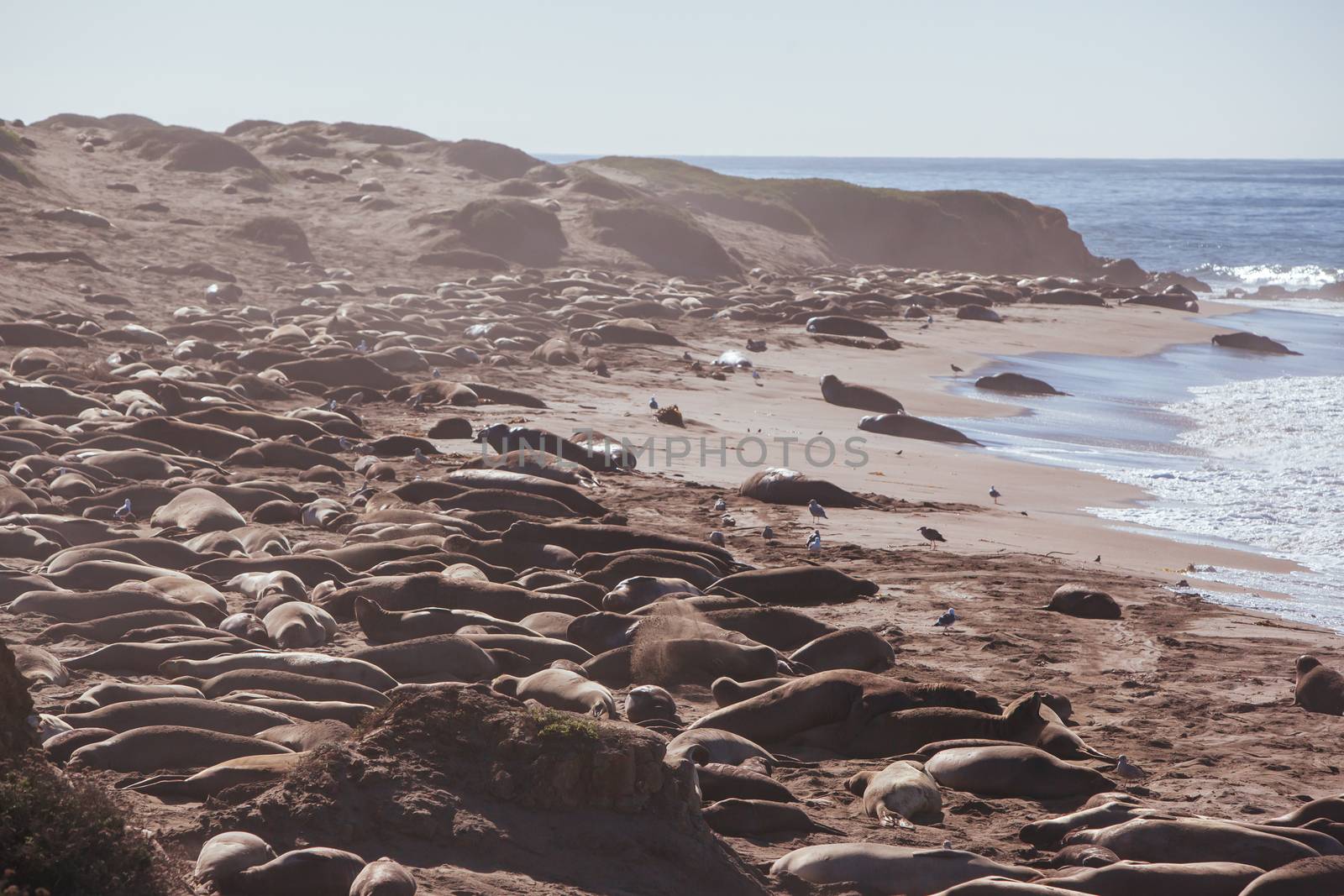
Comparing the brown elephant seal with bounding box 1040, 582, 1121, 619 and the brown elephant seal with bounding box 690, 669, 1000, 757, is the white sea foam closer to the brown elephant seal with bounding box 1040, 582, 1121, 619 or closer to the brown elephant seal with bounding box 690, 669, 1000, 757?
the brown elephant seal with bounding box 1040, 582, 1121, 619

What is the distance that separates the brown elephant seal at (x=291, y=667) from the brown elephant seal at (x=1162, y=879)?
320 cm

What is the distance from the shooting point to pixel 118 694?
5.14 m

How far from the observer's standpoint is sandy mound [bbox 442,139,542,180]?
47.4 m

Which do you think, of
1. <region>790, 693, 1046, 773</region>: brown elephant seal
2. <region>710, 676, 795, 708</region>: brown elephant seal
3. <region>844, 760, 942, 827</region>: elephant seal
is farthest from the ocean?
<region>844, 760, 942, 827</region>: elephant seal

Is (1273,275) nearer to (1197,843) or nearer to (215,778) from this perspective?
(1197,843)

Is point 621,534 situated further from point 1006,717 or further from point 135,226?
point 135,226

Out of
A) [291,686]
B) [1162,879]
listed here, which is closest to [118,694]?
[291,686]

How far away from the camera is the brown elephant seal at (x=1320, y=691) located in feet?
22.0

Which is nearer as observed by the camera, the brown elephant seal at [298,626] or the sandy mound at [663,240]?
the brown elephant seal at [298,626]

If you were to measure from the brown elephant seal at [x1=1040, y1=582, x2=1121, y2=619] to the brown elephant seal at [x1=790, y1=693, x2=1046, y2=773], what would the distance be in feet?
9.35

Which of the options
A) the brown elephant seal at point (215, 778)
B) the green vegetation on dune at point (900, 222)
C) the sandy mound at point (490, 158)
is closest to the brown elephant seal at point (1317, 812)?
the brown elephant seal at point (215, 778)

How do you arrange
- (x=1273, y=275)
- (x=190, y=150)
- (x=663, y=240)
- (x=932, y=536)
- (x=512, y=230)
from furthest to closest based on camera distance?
(x=1273, y=275) < (x=190, y=150) < (x=663, y=240) < (x=512, y=230) < (x=932, y=536)

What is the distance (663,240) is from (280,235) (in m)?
12.1

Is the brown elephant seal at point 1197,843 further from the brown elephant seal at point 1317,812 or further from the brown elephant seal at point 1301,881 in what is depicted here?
the brown elephant seal at point 1317,812
